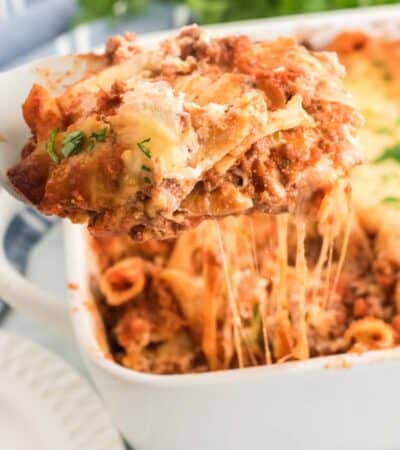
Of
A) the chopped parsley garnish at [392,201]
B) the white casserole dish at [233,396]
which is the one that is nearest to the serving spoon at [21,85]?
the white casserole dish at [233,396]

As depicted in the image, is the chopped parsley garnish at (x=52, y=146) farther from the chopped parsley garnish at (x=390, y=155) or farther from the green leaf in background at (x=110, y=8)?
the green leaf in background at (x=110, y=8)

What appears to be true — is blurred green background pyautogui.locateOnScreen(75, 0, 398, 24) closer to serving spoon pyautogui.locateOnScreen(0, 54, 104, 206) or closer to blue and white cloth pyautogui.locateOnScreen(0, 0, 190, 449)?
blue and white cloth pyautogui.locateOnScreen(0, 0, 190, 449)

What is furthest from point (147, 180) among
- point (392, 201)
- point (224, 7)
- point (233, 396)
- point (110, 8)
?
point (110, 8)

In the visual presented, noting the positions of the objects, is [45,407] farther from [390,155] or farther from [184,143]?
[390,155]

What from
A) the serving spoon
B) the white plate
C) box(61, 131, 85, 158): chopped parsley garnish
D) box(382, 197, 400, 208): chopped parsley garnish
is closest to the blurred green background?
box(382, 197, 400, 208): chopped parsley garnish

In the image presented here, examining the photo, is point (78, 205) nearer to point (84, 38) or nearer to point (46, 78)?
point (46, 78)

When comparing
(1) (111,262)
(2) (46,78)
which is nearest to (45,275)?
(1) (111,262)
